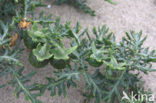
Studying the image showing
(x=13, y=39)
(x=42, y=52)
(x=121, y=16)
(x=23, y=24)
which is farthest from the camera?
(x=121, y=16)

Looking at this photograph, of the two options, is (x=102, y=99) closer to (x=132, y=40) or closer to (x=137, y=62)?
(x=137, y=62)

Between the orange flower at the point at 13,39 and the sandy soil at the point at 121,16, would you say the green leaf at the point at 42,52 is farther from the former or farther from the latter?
the sandy soil at the point at 121,16

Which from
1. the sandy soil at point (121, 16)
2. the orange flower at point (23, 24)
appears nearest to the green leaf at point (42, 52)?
the orange flower at point (23, 24)

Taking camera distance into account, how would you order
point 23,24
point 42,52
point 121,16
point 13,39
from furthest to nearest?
point 121,16
point 13,39
point 23,24
point 42,52

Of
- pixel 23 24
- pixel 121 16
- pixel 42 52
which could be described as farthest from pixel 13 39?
pixel 121 16

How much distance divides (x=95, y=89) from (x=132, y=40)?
22.0 inches

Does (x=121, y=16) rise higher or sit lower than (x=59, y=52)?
higher

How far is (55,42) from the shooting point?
1803mm

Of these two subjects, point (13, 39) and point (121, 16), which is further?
point (121, 16)

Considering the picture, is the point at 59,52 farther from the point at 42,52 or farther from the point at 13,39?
the point at 13,39

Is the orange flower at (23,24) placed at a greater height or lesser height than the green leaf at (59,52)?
greater

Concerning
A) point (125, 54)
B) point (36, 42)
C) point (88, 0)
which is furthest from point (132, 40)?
point (88, 0)

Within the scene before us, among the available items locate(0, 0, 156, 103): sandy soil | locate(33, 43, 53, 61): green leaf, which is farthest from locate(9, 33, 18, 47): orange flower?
locate(0, 0, 156, 103): sandy soil

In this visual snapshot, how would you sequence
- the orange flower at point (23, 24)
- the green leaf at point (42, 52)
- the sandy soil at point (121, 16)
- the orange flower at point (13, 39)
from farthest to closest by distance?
1. the sandy soil at point (121, 16)
2. the orange flower at point (13, 39)
3. the orange flower at point (23, 24)
4. the green leaf at point (42, 52)
